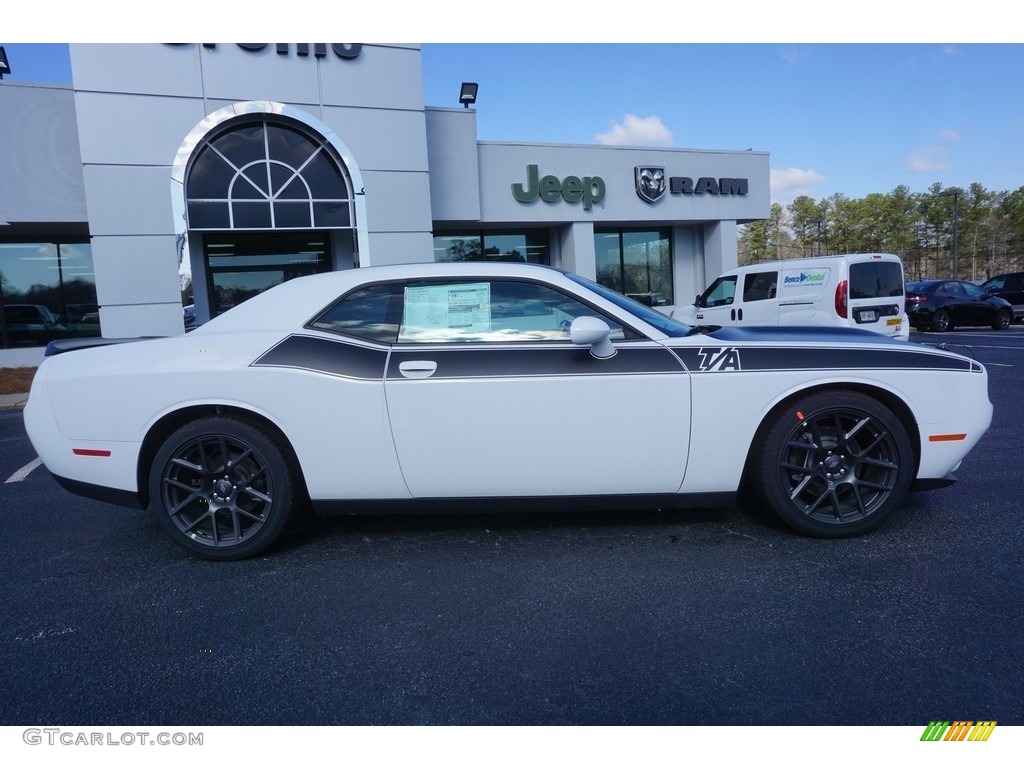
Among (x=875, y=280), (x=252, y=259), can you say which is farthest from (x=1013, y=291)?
(x=252, y=259)

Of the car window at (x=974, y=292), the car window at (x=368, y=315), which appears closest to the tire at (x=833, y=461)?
the car window at (x=368, y=315)

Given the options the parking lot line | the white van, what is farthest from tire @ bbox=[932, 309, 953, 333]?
the parking lot line

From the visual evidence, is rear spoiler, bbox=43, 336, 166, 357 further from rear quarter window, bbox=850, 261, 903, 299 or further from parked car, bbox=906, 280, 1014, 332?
parked car, bbox=906, 280, 1014, 332

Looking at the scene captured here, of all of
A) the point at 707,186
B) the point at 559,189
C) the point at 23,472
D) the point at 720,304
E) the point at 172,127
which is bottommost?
the point at 23,472

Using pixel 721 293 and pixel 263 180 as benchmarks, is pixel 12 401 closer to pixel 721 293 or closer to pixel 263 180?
pixel 263 180

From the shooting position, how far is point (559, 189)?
696 inches

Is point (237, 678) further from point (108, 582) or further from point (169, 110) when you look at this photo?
point (169, 110)

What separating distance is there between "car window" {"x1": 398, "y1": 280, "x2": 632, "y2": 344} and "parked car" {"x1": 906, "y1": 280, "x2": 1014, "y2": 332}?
19635 mm

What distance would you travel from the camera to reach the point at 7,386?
12.8 meters

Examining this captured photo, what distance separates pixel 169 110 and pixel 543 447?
12607 mm

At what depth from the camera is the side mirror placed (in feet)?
10.8

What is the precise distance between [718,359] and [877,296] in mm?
9161

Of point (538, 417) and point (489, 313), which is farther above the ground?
point (489, 313)
